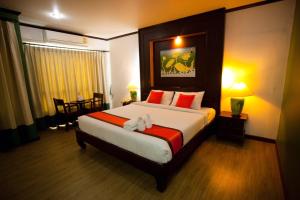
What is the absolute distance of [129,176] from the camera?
84.4 inches

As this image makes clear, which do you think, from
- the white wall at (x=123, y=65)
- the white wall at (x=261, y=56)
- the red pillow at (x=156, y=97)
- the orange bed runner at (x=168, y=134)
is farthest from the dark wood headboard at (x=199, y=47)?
the orange bed runner at (x=168, y=134)

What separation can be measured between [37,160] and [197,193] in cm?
265

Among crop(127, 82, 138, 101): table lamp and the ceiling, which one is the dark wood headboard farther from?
crop(127, 82, 138, 101): table lamp

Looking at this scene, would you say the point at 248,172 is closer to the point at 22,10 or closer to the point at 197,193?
the point at 197,193

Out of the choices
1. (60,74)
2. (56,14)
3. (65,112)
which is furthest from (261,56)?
→ (60,74)

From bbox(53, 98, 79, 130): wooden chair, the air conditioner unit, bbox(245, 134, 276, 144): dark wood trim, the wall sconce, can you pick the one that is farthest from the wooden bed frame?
the air conditioner unit

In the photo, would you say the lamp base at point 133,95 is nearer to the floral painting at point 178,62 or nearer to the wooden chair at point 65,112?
the floral painting at point 178,62

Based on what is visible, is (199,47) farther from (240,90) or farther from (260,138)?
(260,138)

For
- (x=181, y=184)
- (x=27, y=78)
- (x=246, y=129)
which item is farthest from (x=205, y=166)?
(x=27, y=78)

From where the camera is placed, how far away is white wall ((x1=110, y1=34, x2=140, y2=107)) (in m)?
4.78

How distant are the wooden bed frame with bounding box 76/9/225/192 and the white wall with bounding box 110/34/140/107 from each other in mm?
411

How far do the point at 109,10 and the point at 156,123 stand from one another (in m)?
2.44

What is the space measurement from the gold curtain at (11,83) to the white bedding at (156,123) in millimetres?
1398

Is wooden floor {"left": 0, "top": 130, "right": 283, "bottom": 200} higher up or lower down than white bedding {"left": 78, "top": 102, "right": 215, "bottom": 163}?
lower down
